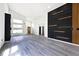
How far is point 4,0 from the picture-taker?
7.47 feet

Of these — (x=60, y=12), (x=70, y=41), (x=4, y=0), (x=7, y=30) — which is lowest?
(x=70, y=41)

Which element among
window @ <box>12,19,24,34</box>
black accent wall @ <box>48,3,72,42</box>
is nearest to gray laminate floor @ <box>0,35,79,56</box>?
black accent wall @ <box>48,3,72,42</box>

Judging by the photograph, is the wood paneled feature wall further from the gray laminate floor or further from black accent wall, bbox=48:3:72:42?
the gray laminate floor


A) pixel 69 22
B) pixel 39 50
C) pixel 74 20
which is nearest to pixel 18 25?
pixel 69 22

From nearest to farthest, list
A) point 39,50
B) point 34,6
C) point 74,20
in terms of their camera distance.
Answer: point 39,50
point 74,20
point 34,6

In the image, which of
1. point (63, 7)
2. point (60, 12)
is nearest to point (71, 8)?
point (63, 7)

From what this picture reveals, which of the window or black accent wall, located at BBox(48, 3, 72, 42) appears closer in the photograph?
black accent wall, located at BBox(48, 3, 72, 42)

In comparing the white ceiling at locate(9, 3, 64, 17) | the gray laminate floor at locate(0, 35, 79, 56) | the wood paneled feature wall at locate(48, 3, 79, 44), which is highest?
the white ceiling at locate(9, 3, 64, 17)

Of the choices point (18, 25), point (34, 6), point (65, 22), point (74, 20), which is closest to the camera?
point (74, 20)

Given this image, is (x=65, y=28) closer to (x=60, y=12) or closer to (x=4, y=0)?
(x=60, y=12)

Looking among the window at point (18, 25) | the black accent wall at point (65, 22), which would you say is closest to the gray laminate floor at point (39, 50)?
the black accent wall at point (65, 22)

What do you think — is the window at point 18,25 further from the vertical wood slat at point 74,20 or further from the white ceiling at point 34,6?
the vertical wood slat at point 74,20

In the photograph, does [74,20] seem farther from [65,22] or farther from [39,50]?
[39,50]

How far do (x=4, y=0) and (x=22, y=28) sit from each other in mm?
21989
